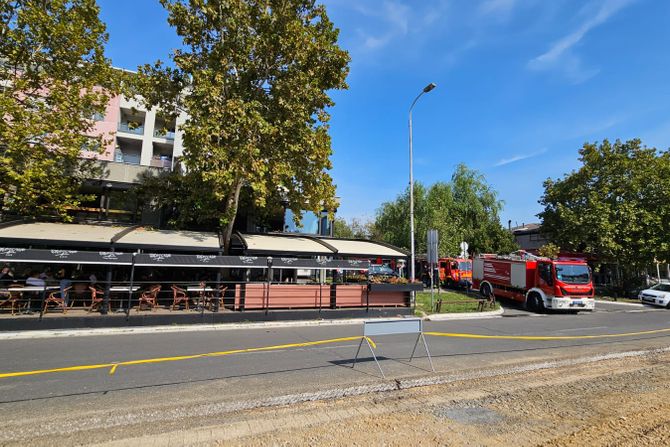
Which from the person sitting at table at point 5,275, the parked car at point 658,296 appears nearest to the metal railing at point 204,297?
the person sitting at table at point 5,275

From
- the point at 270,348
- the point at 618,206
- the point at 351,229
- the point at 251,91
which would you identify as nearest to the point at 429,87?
the point at 251,91

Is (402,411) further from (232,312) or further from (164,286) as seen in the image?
(164,286)

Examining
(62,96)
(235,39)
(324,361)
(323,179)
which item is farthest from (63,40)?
(324,361)

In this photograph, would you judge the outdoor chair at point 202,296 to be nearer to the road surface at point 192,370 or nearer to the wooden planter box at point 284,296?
the wooden planter box at point 284,296

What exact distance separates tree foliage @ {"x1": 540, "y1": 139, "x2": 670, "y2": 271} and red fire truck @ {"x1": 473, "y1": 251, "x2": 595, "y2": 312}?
36.5 feet

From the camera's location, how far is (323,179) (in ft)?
56.6

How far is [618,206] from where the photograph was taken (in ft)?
96.1

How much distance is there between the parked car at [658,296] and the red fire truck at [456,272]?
11.1m

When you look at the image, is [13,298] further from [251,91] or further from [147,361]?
[251,91]

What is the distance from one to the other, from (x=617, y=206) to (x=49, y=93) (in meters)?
36.3

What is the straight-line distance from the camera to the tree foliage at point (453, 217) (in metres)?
37.7

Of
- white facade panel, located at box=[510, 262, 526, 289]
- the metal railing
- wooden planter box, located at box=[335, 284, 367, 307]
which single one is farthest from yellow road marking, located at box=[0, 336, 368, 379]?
white facade panel, located at box=[510, 262, 526, 289]

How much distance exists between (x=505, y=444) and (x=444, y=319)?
40.6 feet

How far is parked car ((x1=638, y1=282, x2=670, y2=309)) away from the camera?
949 inches
